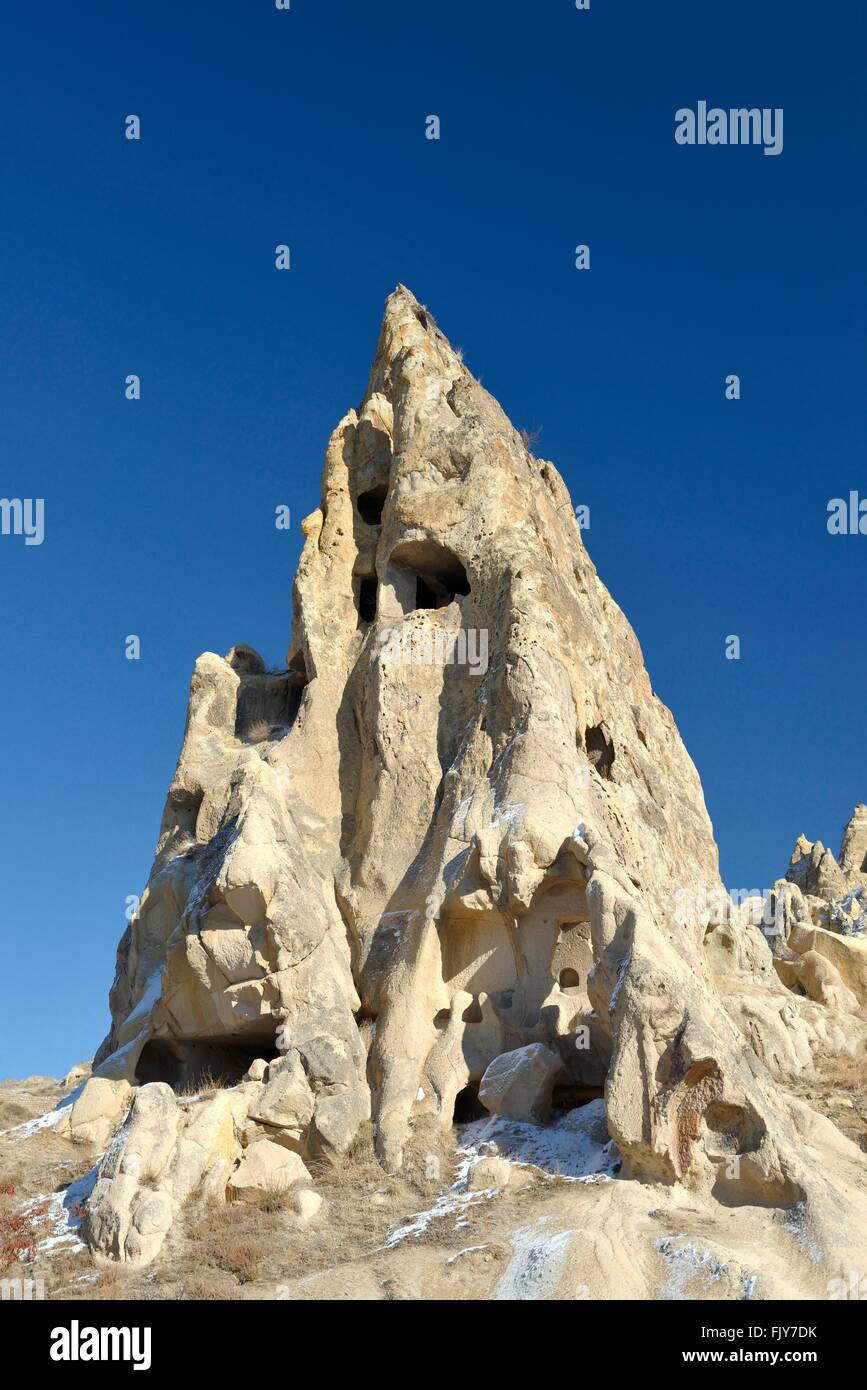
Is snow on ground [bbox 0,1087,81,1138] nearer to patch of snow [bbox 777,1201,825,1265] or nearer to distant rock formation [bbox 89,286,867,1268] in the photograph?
distant rock formation [bbox 89,286,867,1268]

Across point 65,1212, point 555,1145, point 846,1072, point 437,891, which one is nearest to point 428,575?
point 437,891

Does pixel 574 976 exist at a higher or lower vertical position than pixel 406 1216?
higher

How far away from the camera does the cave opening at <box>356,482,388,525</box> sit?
23206mm

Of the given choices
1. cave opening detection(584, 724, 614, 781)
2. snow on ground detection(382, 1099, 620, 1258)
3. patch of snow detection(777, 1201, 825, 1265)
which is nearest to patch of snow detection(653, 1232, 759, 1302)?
patch of snow detection(777, 1201, 825, 1265)

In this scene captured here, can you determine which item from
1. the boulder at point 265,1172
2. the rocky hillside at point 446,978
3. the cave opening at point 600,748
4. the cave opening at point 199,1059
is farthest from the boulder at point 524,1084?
the cave opening at point 600,748

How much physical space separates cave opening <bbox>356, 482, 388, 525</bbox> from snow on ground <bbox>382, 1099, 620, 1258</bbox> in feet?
40.0

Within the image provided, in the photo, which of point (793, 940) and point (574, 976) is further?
point (793, 940)

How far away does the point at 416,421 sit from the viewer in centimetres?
2152

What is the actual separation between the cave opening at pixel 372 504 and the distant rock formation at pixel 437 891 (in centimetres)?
7

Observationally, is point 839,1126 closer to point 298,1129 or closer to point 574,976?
point 574,976

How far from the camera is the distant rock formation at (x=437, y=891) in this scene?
41.3 feet

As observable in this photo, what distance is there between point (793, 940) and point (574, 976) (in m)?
11.7

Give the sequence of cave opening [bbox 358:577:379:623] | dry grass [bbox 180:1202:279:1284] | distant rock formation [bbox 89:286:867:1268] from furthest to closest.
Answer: cave opening [bbox 358:577:379:623] → distant rock formation [bbox 89:286:867:1268] → dry grass [bbox 180:1202:279:1284]

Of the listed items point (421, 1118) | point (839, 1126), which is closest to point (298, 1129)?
point (421, 1118)
